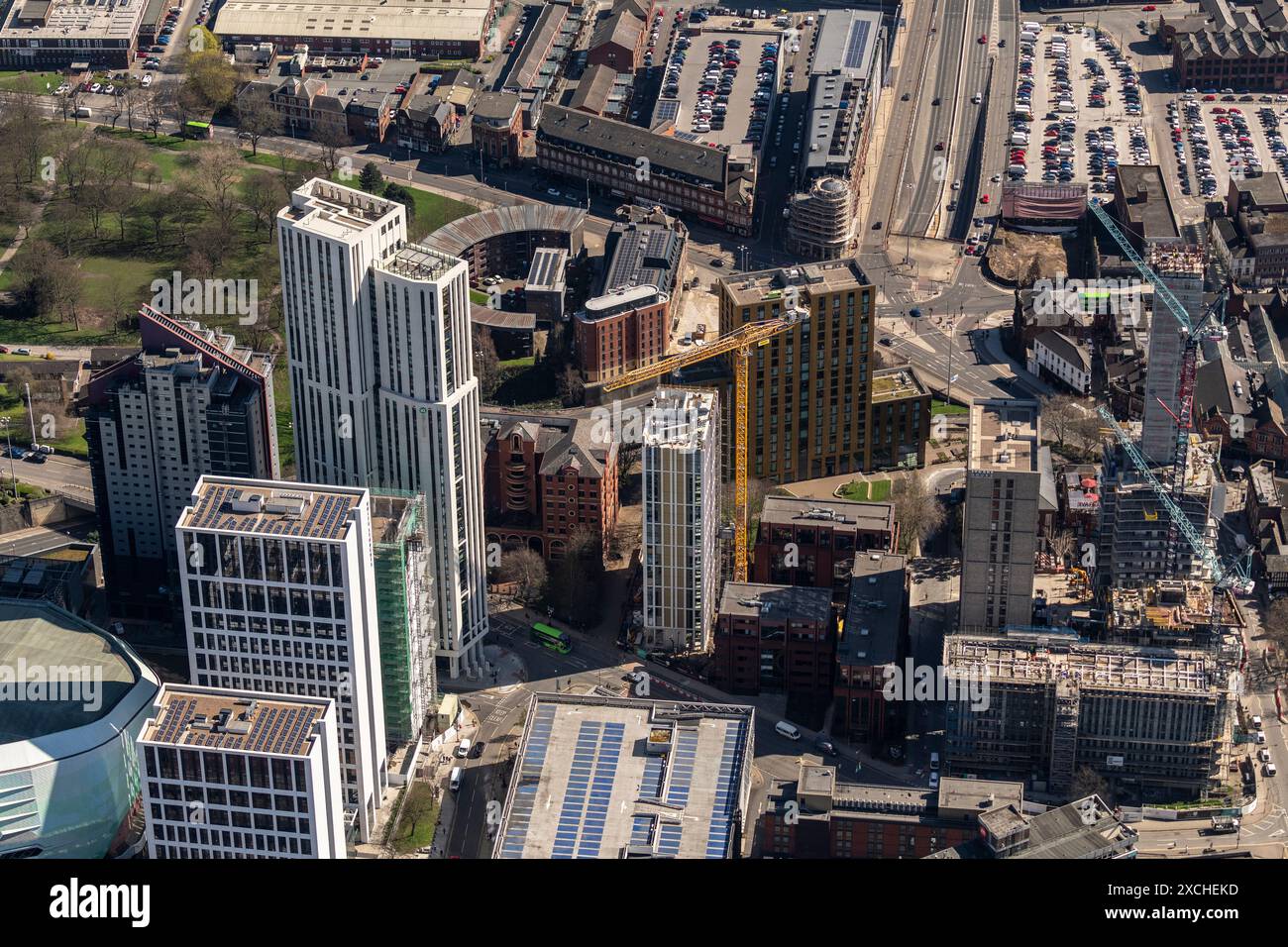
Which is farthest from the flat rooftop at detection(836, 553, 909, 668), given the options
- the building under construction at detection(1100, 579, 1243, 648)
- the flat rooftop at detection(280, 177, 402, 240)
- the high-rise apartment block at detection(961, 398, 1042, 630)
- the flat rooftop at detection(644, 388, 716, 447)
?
the flat rooftop at detection(280, 177, 402, 240)

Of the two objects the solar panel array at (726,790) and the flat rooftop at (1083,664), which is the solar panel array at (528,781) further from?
the flat rooftop at (1083,664)

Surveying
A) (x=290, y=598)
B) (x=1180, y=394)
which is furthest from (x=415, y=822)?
(x=1180, y=394)

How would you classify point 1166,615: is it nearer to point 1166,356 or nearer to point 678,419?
point 1166,356

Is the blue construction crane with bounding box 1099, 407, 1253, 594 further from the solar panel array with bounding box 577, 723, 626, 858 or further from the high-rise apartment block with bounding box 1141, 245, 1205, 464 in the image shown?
the solar panel array with bounding box 577, 723, 626, 858

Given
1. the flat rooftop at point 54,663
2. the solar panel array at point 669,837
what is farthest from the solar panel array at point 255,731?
the solar panel array at point 669,837

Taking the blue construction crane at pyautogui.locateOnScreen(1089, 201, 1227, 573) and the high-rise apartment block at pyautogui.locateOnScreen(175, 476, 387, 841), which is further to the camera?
the blue construction crane at pyautogui.locateOnScreen(1089, 201, 1227, 573)
